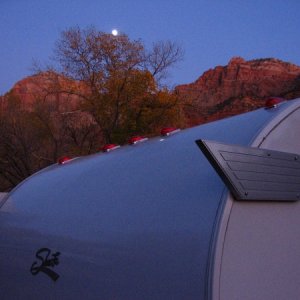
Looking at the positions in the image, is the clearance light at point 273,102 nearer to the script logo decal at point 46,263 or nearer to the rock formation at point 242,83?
the script logo decal at point 46,263

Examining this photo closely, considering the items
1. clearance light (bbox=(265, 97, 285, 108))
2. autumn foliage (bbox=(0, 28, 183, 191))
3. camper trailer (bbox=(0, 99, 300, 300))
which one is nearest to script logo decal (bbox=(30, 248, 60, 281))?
camper trailer (bbox=(0, 99, 300, 300))

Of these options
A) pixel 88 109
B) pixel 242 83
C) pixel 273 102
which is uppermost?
pixel 242 83

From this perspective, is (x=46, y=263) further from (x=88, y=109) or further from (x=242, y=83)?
(x=242, y=83)

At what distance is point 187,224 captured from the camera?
259 cm

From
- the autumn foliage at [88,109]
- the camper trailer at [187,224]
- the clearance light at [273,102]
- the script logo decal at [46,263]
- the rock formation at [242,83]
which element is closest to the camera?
the camper trailer at [187,224]

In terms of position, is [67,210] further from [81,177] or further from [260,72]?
[260,72]

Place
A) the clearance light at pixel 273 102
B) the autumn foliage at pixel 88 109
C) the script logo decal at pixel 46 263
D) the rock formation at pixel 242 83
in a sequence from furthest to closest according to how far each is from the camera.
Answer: the rock formation at pixel 242 83, the autumn foliage at pixel 88 109, the script logo decal at pixel 46 263, the clearance light at pixel 273 102

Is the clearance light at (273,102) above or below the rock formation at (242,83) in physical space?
below

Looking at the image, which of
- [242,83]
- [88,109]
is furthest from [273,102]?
[242,83]

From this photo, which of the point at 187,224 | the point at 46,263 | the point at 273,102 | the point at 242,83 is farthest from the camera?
the point at 242,83

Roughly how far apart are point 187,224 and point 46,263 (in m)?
1.47

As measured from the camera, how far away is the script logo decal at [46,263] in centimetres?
356

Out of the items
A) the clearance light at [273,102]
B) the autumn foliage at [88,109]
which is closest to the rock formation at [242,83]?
the autumn foliage at [88,109]

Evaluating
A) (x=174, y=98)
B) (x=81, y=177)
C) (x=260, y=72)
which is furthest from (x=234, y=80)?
(x=81, y=177)
